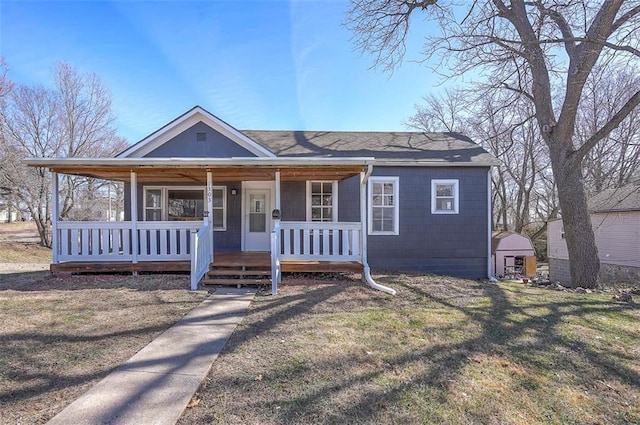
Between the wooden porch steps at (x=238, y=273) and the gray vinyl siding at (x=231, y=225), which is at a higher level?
the gray vinyl siding at (x=231, y=225)

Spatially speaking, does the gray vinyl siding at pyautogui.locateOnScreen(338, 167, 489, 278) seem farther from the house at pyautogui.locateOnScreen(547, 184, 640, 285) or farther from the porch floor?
the house at pyautogui.locateOnScreen(547, 184, 640, 285)

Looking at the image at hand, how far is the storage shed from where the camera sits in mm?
16609

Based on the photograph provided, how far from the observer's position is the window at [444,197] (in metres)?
9.83

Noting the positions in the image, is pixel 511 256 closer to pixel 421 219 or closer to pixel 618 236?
pixel 618 236

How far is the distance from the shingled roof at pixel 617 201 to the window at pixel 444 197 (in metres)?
10.2

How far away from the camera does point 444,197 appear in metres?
9.89

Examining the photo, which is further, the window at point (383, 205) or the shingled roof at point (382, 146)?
the shingled roof at point (382, 146)

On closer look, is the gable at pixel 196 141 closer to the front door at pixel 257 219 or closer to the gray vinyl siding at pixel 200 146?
the gray vinyl siding at pixel 200 146

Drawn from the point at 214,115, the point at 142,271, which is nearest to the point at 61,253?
the point at 142,271

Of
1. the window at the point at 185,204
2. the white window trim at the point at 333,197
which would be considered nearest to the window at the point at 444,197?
Result: the white window trim at the point at 333,197

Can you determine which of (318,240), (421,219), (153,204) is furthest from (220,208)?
(421,219)

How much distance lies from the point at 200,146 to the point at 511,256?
15.5 meters

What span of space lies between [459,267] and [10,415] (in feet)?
32.5

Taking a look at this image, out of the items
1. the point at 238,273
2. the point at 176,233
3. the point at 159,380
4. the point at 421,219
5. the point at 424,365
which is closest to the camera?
the point at 159,380
